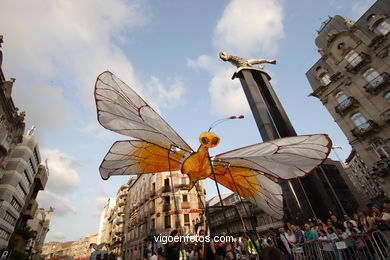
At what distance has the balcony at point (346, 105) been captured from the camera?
1796 cm

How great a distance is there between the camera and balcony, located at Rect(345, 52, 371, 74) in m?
17.8

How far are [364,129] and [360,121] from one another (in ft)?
4.28

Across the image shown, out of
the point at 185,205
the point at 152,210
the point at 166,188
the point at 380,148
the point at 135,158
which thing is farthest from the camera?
the point at 166,188

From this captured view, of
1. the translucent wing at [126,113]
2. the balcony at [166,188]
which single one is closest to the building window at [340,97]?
the translucent wing at [126,113]

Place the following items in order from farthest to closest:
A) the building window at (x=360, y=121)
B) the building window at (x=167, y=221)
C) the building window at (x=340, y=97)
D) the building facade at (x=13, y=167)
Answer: the building window at (x=167, y=221)
the building window at (x=340, y=97)
the building facade at (x=13, y=167)
the building window at (x=360, y=121)

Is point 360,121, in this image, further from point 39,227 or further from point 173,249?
point 39,227

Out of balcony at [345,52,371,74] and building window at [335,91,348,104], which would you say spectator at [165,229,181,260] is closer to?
building window at [335,91,348,104]

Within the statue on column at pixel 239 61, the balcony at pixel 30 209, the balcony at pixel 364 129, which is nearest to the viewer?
the balcony at pixel 364 129

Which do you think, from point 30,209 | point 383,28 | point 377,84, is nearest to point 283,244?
point 377,84

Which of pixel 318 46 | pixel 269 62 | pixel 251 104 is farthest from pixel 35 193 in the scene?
pixel 318 46

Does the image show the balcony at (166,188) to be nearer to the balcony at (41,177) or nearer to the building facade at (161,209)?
the building facade at (161,209)

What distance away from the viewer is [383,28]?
17.5 meters

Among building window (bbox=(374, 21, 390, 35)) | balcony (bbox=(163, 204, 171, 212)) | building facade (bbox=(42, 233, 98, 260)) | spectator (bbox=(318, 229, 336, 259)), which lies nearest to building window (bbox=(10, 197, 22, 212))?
balcony (bbox=(163, 204, 171, 212))

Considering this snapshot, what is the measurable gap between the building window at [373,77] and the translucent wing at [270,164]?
18.0 m
